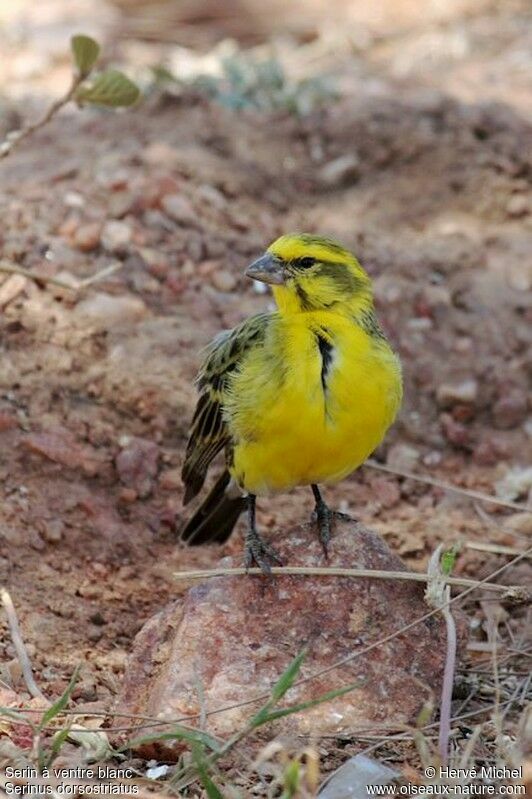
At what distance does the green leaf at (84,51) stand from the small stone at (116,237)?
1.30 m

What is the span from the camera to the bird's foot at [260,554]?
4867 mm

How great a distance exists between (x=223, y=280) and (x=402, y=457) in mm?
1384

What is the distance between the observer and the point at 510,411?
7.19 m

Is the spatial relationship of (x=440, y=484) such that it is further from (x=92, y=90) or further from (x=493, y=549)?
(x=92, y=90)

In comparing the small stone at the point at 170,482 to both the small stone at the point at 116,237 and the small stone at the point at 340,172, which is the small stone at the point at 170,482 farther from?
the small stone at the point at 340,172

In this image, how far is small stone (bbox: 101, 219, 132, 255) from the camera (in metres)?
7.13

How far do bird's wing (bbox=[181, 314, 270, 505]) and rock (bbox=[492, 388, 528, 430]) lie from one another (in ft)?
6.98

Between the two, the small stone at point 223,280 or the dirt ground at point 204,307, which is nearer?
the dirt ground at point 204,307

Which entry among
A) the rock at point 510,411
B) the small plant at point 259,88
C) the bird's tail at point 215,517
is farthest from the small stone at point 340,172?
the bird's tail at point 215,517

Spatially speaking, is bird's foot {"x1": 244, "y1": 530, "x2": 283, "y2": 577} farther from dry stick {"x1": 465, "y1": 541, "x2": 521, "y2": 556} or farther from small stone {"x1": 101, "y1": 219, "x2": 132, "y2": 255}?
small stone {"x1": 101, "y1": 219, "x2": 132, "y2": 255}

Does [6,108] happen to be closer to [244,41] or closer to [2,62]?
[2,62]

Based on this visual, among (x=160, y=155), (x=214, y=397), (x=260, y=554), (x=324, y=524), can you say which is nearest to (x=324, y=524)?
(x=324, y=524)

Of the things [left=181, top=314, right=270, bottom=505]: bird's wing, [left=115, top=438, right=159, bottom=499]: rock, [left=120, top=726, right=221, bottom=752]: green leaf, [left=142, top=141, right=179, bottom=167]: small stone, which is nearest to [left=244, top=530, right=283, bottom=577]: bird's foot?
[left=181, top=314, right=270, bottom=505]: bird's wing

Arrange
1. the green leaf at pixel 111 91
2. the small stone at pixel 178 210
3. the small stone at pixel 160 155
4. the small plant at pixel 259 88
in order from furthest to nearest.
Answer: the small plant at pixel 259 88 → the small stone at pixel 160 155 → the small stone at pixel 178 210 → the green leaf at pixel 111 91
